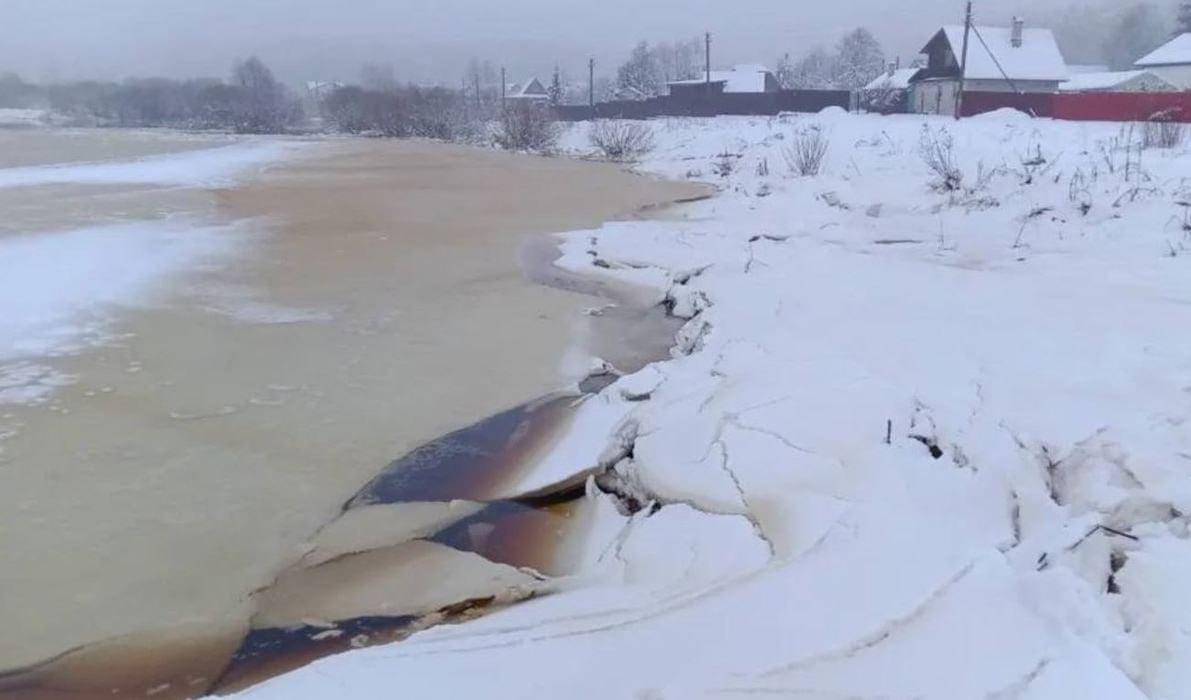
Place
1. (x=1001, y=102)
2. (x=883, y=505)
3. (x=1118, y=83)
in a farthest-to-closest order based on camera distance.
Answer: (x=1118, y=83) → (x=1001, y=102) → (x=883, y=505)

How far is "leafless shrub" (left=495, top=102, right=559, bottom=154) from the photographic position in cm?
3756

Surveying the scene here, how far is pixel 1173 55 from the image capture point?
137 feet

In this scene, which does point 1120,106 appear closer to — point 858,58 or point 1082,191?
point 1082,191

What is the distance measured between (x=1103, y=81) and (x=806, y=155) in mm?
36925

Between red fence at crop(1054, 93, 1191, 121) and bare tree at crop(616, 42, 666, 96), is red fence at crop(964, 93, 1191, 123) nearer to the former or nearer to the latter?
red fence at crop(1054, 93, 1191, 121)

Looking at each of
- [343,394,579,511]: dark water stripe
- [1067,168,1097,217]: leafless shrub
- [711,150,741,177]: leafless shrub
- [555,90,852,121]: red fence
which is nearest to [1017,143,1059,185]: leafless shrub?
[1067,168,1097,217]: leafless shrub

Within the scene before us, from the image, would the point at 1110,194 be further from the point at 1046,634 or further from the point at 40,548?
the point at 40,548

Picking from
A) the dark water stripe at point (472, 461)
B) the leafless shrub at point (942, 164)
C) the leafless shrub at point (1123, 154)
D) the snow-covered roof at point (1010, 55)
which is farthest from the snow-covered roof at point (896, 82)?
the dark water stripe at point (472, 461)

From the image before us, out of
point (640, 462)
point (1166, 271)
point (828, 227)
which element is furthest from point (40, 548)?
point (828, 227)

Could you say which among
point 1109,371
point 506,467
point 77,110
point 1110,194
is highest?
point 77,110

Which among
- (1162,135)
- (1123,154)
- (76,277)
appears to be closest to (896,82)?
(1162,135)

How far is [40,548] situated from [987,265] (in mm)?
8379

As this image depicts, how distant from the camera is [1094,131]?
62.1ft

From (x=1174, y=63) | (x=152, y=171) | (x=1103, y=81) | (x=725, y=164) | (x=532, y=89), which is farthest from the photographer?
(x=532, y=89)
